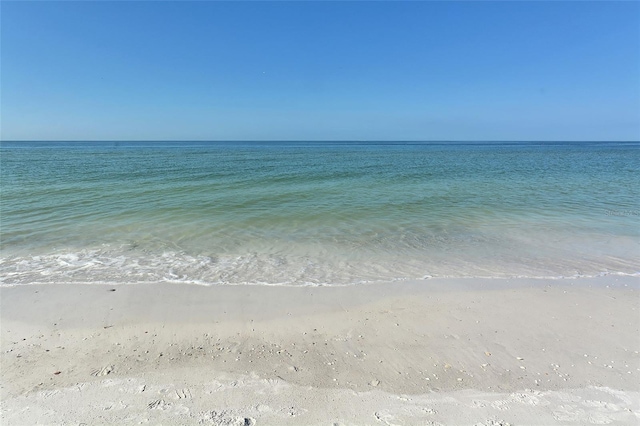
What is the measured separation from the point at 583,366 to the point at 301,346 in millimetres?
3513

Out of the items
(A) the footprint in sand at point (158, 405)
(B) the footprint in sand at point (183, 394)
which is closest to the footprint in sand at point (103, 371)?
(A) the footprint in sand at point (158, 405)

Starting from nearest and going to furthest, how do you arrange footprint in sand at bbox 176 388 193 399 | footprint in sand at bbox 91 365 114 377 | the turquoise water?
footprint in sand at bbox 176 388 193 399 → footprint in sand at bbox 91 365 114 377 → the turquoise water

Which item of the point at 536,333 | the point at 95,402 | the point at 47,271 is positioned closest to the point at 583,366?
the point at 536,333

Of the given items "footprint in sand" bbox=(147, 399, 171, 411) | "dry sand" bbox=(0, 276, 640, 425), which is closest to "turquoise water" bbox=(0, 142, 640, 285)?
"dry sand" bbox=(0, 276, 640, 425)

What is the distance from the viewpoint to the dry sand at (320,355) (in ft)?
11.3

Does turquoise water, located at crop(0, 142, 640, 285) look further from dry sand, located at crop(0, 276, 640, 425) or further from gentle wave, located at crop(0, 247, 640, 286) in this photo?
dry sand, located at crop(0, 276, 640, 425)

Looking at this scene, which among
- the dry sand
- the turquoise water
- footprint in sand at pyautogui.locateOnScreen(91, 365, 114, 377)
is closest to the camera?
the dry sand

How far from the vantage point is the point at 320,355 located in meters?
4.36

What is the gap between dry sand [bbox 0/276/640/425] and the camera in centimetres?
344

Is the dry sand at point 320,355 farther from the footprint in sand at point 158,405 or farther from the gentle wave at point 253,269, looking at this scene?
the gentle wave at point 253,269

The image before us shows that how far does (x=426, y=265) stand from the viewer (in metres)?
7.82

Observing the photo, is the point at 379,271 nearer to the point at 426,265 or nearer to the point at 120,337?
the point at 426,265

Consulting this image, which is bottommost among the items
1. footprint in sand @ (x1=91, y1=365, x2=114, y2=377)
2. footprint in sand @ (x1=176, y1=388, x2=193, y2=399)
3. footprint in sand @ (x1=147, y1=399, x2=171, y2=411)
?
footprint in sand @ (x1=91, y1=365, x2=114, y2=377)

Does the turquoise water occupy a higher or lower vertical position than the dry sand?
higher
